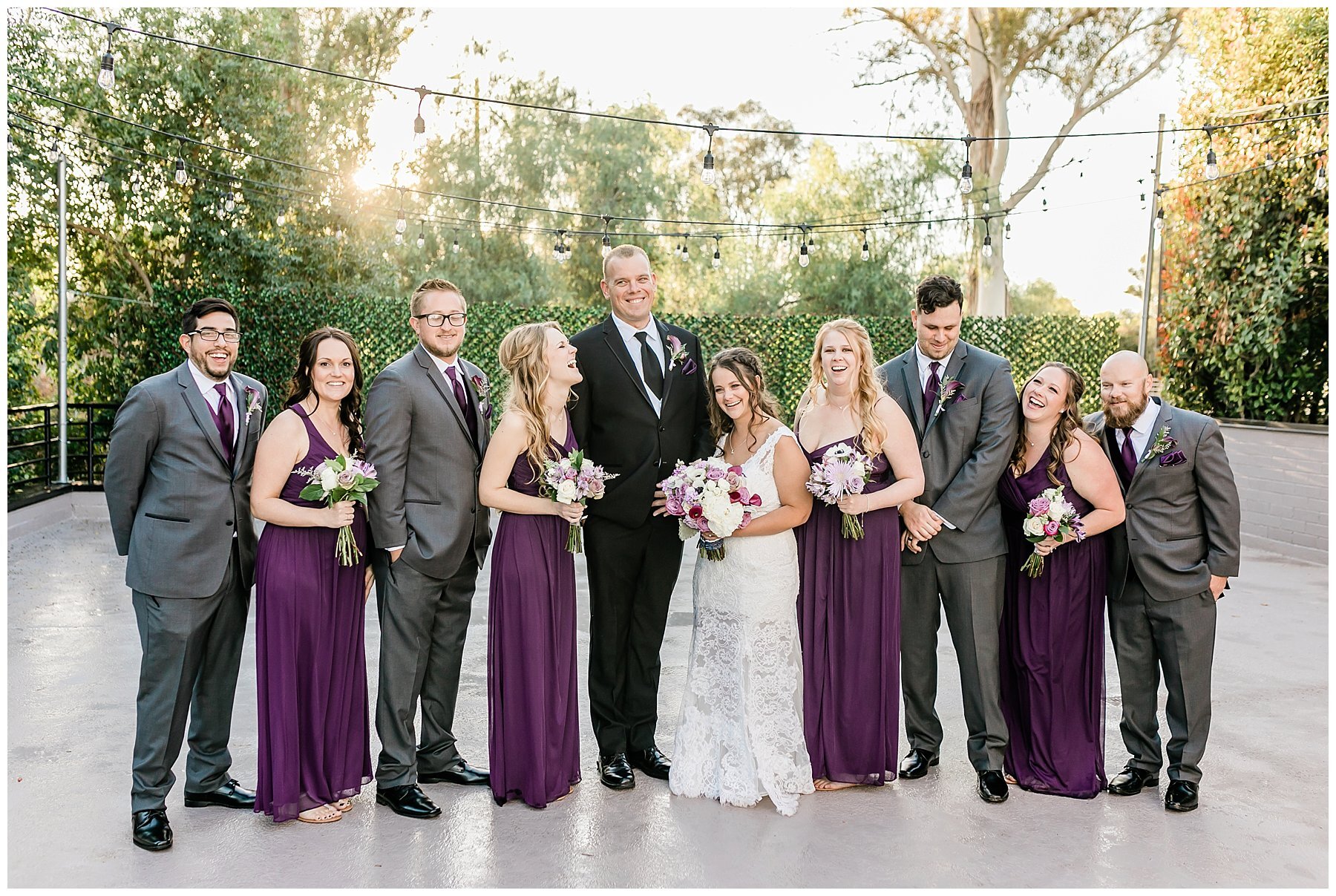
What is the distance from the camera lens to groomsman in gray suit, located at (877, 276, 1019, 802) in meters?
4.21

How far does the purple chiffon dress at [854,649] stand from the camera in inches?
165

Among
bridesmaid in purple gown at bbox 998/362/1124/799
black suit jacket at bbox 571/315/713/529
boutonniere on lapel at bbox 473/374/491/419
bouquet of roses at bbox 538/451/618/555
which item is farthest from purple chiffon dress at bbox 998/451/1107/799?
boutonniere on lapel at bbox 473/374/491/419

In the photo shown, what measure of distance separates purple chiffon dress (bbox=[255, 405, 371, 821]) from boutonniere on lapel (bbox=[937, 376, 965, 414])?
2366mm

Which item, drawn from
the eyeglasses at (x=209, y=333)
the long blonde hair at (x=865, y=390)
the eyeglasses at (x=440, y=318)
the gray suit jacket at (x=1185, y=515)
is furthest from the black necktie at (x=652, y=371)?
the gray suit jacket at (x=1185, y=515)

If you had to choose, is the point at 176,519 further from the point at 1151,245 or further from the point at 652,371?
the point at 1151,245

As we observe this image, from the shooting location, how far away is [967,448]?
4309 mm

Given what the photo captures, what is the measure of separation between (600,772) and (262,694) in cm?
136

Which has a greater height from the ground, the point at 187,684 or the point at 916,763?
the point at 187,684

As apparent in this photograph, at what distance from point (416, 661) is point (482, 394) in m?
1.09

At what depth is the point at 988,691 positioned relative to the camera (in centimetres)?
427

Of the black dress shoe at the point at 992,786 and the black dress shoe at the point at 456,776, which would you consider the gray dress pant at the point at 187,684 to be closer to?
the black dress shoe at the point at 456,776

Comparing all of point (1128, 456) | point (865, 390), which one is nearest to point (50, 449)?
point (865, 390)

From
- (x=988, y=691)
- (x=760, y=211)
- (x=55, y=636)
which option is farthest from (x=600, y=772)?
(x=760, y=211)

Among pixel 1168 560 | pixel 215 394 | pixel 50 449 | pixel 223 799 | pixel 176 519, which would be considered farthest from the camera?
pixel 50 449
